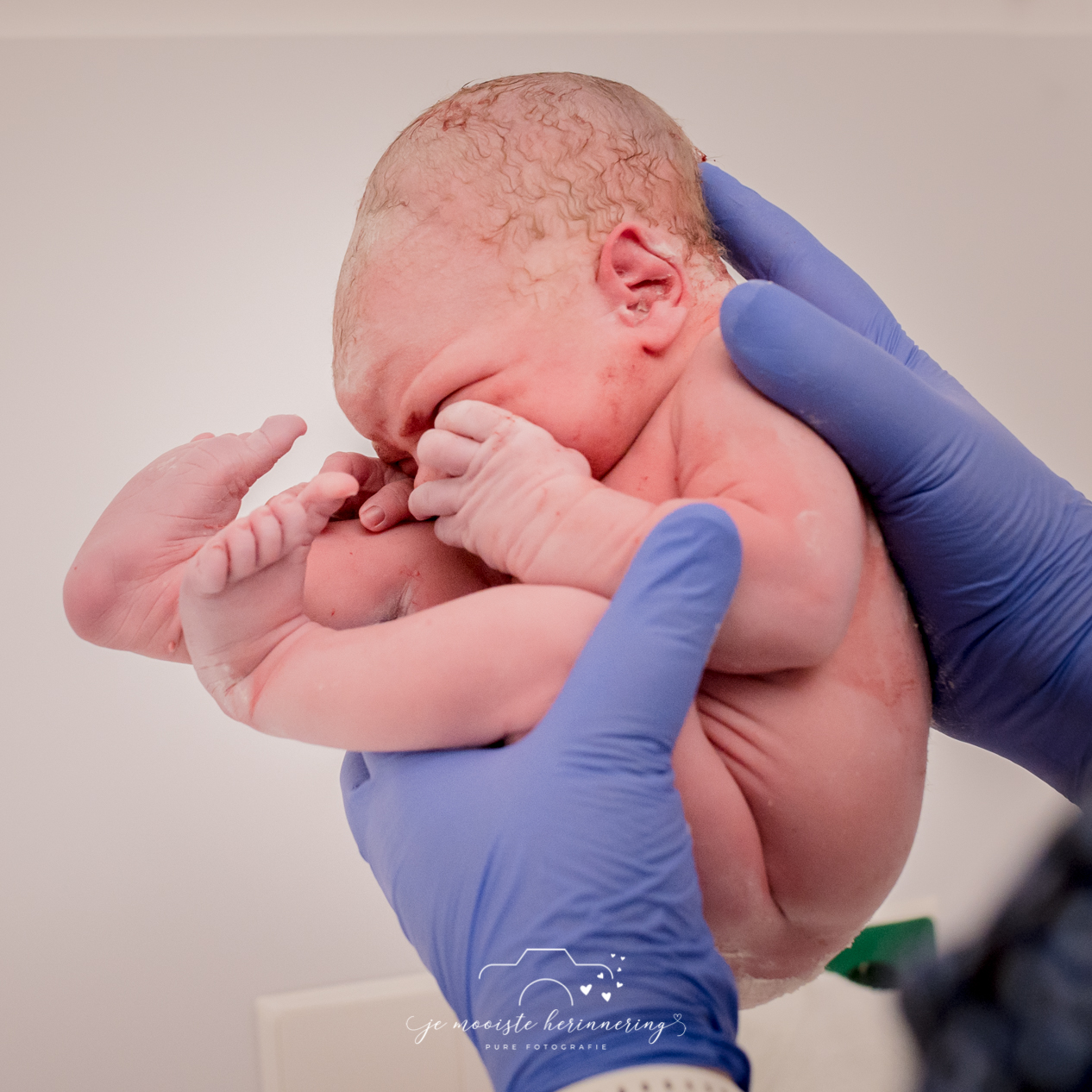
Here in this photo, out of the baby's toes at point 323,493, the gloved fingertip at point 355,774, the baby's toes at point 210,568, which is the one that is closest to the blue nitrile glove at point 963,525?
the baby's toes at point 323,493

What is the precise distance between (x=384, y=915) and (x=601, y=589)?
1037 mm

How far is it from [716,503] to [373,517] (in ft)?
1.22

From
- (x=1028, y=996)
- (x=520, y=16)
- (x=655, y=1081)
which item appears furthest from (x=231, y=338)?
(x=1028, y=996)

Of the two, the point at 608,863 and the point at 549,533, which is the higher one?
the point at 549,533

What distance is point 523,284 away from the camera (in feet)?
2.51

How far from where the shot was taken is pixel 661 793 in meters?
0.63

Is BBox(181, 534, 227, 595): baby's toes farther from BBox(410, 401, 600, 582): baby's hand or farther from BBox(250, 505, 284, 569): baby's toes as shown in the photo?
BBox(410, 401, 600, 582): baby's hand

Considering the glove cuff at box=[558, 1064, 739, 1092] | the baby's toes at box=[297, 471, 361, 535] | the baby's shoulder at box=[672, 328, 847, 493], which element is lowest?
the glove cuff at box=[558, 1064, 739, 1092]

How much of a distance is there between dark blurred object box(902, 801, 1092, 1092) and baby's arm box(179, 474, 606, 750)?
356 millimetres

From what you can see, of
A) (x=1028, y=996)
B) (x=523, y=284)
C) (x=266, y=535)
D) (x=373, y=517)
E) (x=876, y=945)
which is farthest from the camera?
(x=876, y=945)

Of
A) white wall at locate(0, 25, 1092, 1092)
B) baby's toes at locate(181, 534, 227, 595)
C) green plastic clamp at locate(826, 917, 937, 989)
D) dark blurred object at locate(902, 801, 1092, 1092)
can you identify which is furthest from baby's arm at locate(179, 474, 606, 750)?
green plastic clamp at locate(826, 917, 937, 989)

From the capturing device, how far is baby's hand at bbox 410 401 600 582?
660 mm

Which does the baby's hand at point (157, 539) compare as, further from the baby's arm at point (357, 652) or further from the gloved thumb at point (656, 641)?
the gloved thumb at point (656, 641)

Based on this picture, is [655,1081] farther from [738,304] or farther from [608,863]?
[738,304]
